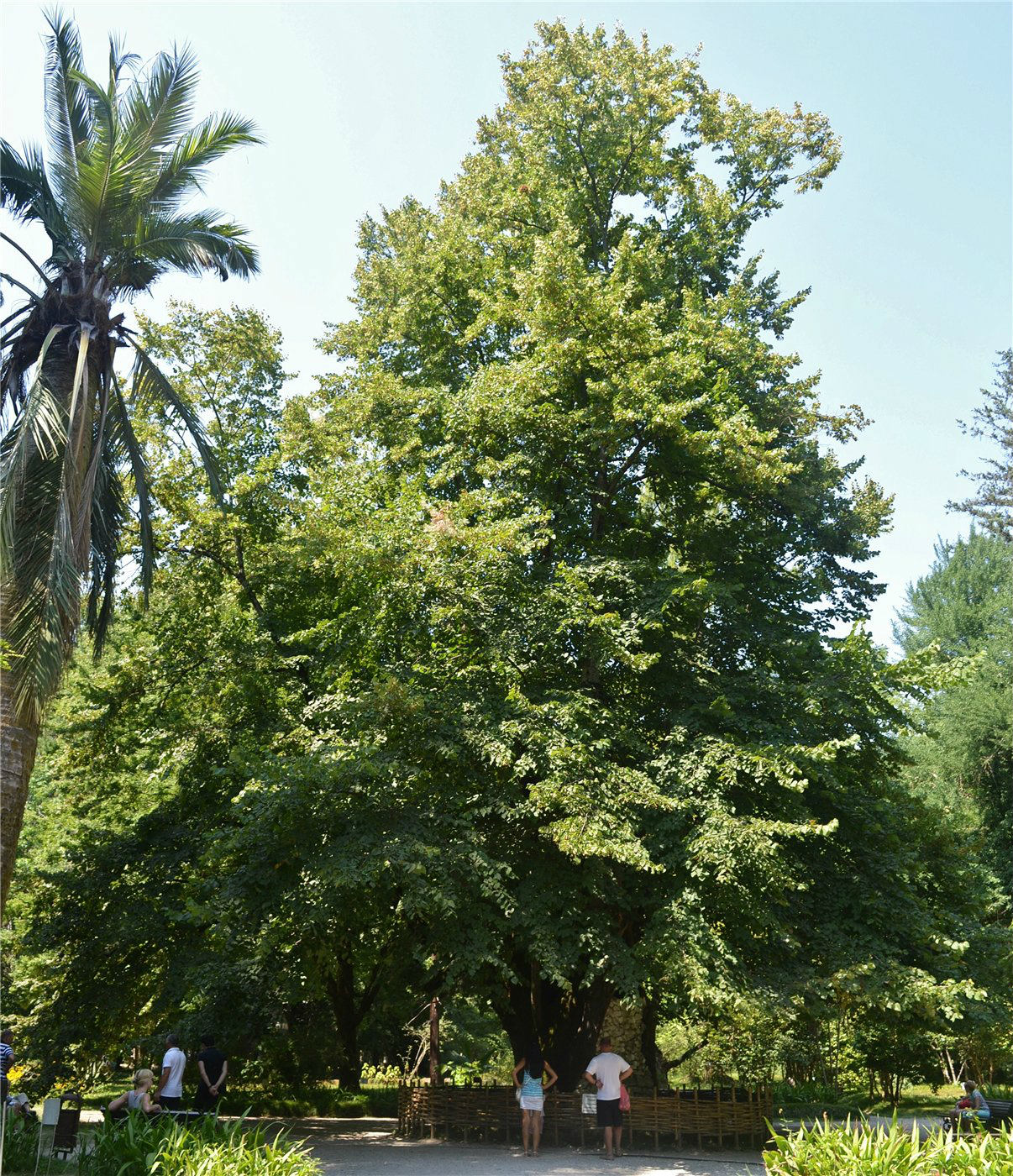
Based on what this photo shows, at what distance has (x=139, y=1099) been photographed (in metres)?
11.4

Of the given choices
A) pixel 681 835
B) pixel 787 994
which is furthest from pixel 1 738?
pixel 787 994

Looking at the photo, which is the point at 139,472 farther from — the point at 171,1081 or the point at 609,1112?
the point at 609,1112

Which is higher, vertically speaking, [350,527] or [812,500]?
[812,500]

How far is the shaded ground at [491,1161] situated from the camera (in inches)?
461

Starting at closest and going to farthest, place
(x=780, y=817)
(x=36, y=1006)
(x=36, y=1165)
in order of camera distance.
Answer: (x=36, y=1165), (x=780, y=817), (x=36, y=1006)

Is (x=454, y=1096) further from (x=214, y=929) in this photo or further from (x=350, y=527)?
(x=350, y=527)

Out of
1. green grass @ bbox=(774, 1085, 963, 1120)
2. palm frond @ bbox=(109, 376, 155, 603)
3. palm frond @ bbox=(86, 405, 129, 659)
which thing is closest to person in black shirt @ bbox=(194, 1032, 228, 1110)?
palm frond @ bbox=(86, 405, 129, 659)

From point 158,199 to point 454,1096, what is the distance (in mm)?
13367

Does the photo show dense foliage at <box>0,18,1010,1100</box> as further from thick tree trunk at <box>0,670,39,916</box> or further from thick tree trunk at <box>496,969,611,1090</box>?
thick tree trunk at <box>0,670,39,916</box>

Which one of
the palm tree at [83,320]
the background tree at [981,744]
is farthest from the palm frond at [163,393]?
the background tree at [981,744]

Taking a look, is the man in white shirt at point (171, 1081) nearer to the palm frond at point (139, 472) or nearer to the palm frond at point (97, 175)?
the palm frond at point (139, 472)

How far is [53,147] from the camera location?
13.1 metres

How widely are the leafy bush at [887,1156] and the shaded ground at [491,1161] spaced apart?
Result: 1.76 m

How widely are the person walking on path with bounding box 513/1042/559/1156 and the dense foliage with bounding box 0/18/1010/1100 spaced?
3.37ft
